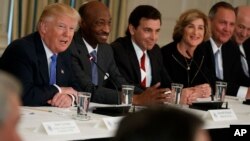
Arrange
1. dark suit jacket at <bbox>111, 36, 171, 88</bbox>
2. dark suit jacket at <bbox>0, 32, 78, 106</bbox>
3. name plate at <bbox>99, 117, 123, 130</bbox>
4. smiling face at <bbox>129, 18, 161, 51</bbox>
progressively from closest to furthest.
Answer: name plate at <bbox>99, 117, 123, 130</bbox>, dark suit jacket at <bbox>0, 32, 78, 106</bbox>, dark suit jacket at <bbox>111, 36, 171, 88</bbox>, smiling face at <bbox>129, 18, 161, 51</bbox>

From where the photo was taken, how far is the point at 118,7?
21.7ft

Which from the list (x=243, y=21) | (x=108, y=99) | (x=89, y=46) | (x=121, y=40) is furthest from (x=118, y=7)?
(x=108, y=99)

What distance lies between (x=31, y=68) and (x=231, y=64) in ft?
7.39

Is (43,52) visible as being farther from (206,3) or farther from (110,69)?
(206,3)

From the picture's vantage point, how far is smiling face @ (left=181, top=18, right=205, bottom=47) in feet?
16.5

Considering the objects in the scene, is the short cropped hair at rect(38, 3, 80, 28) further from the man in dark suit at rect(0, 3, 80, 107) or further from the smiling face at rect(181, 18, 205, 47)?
the smiling face at rect(181, 18, 205, 47)

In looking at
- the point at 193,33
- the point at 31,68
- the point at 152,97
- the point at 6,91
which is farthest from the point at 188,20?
the point at 6,91

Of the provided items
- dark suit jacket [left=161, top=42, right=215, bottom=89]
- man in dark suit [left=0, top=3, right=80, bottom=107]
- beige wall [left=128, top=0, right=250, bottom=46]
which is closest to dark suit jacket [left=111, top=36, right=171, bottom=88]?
dark suit jacket [left=161, top=42, right=215, bottom=89]

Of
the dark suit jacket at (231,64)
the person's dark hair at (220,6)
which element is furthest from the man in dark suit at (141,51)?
the person's dark hair at (220,6)

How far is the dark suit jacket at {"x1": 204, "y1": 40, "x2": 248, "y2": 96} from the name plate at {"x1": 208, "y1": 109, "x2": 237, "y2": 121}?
1401 millimetres

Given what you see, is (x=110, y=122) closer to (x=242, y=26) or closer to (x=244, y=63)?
(x=244, y=63)

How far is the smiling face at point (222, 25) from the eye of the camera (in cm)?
549

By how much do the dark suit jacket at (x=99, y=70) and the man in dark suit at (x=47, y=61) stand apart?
0.37 ft

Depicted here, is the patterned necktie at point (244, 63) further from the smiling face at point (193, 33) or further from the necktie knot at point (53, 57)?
the necktie knot at point (53, 57)
